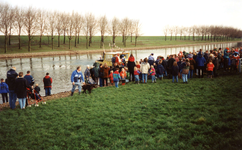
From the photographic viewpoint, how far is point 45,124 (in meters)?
7.77

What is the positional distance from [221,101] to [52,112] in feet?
27.0

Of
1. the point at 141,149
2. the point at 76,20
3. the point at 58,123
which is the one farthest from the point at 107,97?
the point at 76,20

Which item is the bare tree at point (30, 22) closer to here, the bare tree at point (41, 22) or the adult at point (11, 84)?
the bare tree at point (41, 22)

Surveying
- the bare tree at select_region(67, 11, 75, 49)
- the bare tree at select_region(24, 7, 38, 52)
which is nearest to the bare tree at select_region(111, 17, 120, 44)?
the bare tree at select_region(67, 11, 75, 49)

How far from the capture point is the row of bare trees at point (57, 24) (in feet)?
167

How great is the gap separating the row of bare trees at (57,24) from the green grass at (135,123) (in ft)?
145

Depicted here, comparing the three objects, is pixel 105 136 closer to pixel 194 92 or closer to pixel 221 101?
pixel 221 101

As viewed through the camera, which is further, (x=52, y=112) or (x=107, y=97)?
(x=107, y=97)

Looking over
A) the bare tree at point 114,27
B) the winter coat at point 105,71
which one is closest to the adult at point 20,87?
the winter coat at point 105,71

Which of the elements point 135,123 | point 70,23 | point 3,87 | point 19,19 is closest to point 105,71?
point 3,87

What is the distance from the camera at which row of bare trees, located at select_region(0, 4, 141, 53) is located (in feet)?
167

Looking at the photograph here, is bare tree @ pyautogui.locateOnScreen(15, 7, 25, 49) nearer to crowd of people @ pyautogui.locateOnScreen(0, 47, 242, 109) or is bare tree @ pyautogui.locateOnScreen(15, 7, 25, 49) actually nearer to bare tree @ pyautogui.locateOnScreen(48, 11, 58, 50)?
bare tree @ pyautogui.locateOnScreen(48, 11, 58, 50)

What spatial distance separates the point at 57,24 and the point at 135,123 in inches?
2722

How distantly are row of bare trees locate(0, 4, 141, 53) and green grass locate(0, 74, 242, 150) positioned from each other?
4432 centimetres
